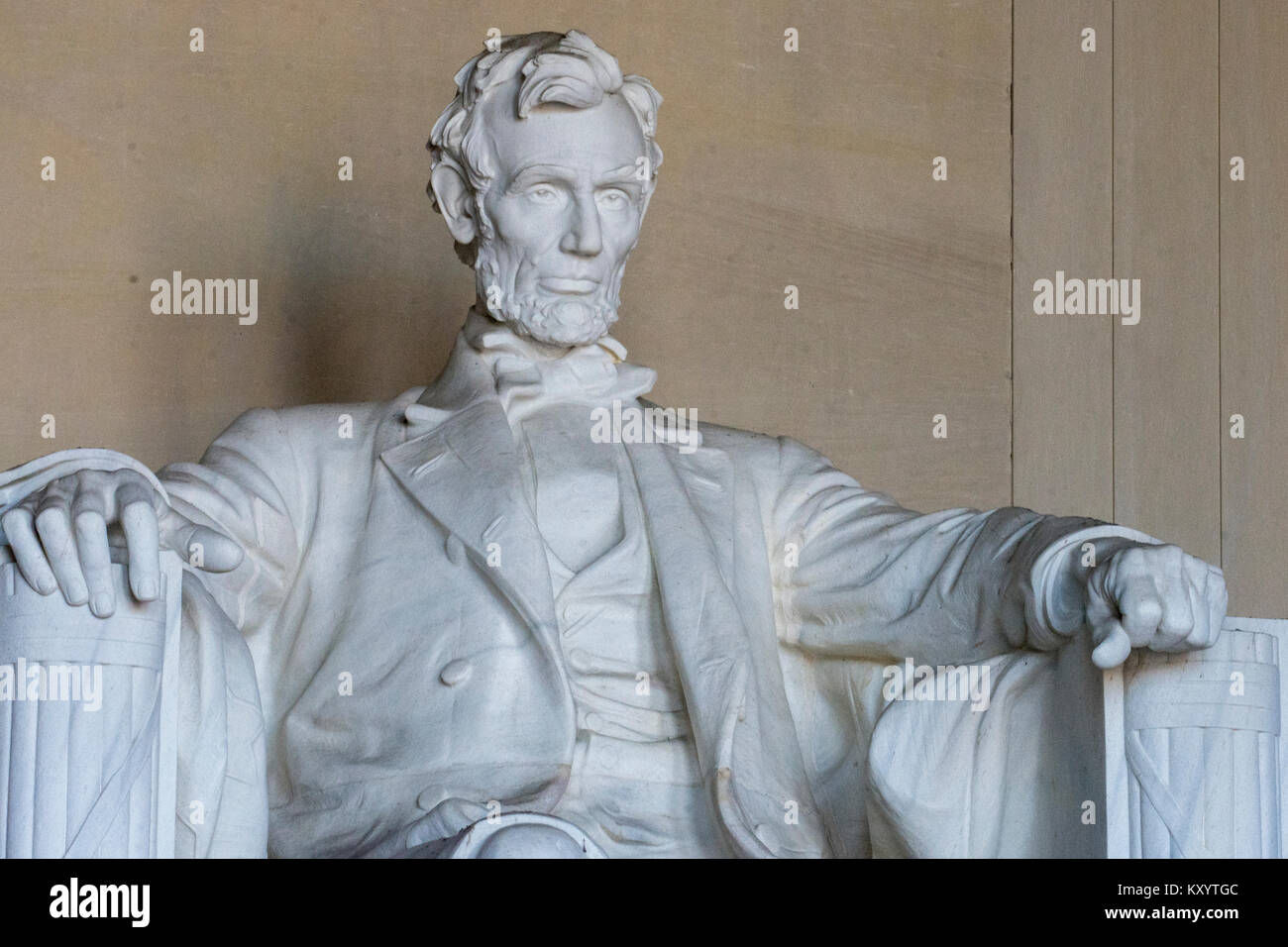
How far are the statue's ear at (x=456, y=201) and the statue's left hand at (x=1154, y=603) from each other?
1.14 m

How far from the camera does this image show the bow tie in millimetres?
4137

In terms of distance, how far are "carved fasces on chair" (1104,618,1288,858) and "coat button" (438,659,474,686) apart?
843 mm

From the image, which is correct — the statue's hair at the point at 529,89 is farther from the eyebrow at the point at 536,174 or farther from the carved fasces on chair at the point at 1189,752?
the carved fasces on chair at the point at 1189,752

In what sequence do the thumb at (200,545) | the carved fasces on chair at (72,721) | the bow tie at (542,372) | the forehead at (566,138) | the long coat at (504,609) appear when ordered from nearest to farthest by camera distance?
the carved fasces on chair at (72,721), the thumb at (200,545), the long coat at (504,609), the forehead at (566,138), the bow tie at (542,372)

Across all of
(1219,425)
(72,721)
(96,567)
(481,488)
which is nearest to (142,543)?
(96,567)

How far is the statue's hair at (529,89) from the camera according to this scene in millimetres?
4035

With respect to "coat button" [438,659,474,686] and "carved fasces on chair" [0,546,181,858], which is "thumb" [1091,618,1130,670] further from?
"carved fasces on chair" [0,546,181,858]

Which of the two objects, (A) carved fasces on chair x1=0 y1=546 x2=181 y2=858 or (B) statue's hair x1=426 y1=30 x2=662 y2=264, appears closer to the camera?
(A) carved fasces on chair x1=0 y1=546 x2=181 y2=858

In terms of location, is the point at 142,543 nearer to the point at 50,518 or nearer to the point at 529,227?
the point at 50,518

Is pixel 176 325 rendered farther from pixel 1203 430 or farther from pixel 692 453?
pixel 1203 430

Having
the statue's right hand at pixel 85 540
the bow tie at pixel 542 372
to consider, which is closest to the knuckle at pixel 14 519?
the statue's right hand at pixel 85 540

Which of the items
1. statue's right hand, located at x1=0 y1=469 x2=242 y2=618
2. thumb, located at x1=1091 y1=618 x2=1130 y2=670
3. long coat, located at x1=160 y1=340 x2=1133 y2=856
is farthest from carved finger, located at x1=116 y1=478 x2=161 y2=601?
thumb, located at x1=1091 y1=618 x2=1130 y2=670

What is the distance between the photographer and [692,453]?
13.8 ft

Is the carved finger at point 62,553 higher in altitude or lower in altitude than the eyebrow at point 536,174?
lower
